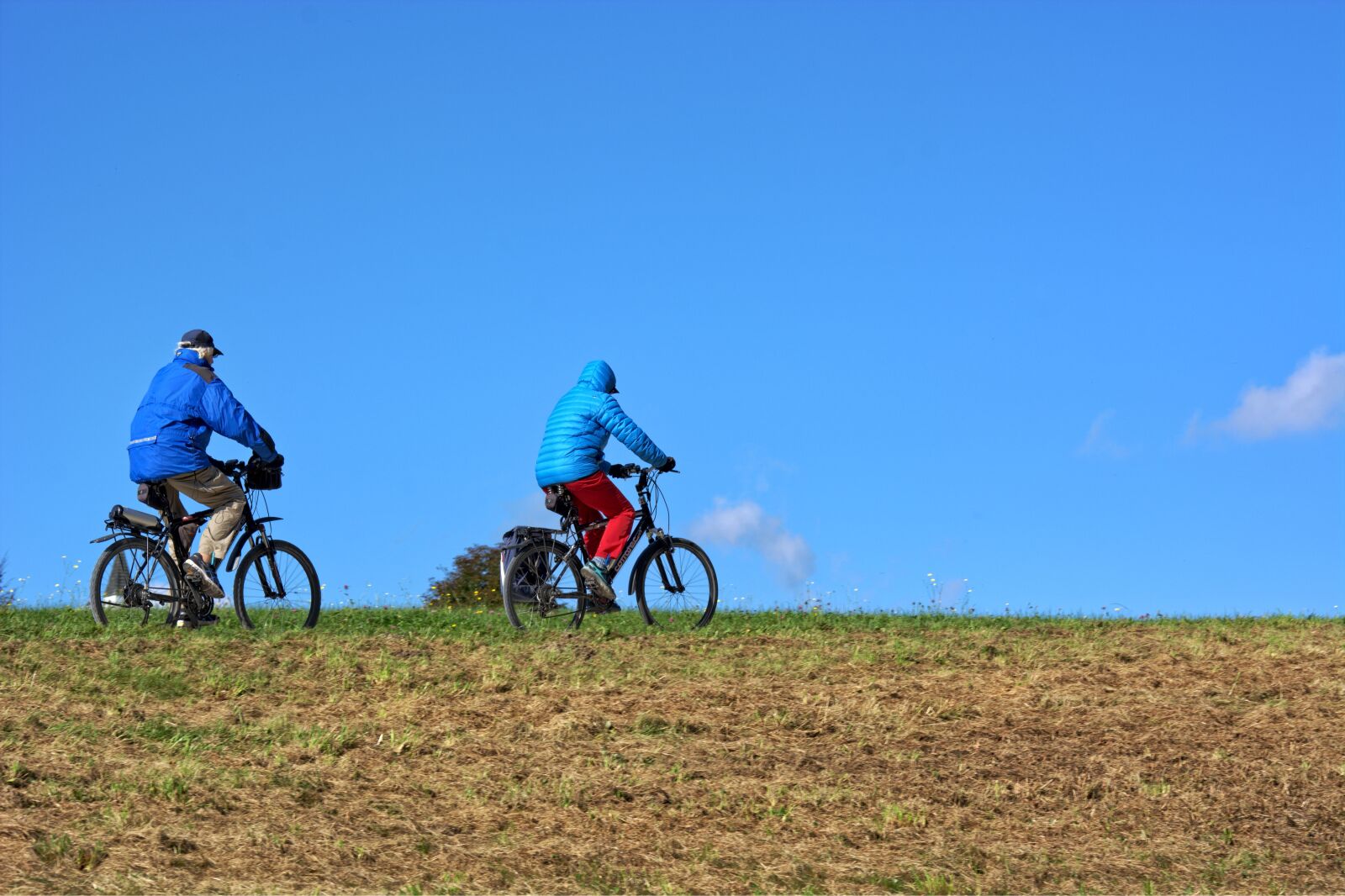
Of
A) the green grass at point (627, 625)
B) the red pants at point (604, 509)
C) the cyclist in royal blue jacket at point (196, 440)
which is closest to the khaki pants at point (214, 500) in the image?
the cyclist in royal blue jacket at point (196, 440)

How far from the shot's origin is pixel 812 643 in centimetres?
1372

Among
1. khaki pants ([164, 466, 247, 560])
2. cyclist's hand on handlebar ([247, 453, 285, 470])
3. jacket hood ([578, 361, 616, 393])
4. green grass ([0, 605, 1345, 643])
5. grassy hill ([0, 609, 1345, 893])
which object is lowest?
grassy hill ([0, 609, 1345, 893])

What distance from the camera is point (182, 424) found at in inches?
531

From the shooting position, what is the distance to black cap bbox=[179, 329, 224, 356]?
13.8 m

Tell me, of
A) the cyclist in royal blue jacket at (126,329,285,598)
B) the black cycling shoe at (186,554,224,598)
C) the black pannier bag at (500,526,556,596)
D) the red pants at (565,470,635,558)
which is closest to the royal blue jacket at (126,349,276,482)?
the cyclist in royal blue jacket at (126,329,285,598)

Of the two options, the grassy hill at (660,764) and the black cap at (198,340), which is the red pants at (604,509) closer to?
the grassy hill at (660,764)

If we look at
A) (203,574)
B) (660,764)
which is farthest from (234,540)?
(660,764)

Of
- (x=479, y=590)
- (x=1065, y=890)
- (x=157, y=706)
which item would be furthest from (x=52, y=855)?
(x=479, y=590)

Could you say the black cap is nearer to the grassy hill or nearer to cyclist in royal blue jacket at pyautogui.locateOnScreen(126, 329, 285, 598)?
cyclist in royal blue jacket at pyautogui.locateOnScreen(126, 329, 285, 598)

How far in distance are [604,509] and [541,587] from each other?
100 cm

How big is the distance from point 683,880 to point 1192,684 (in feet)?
20.7

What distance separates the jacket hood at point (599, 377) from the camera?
14211 mm

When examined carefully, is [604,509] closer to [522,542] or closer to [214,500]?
[522,542]

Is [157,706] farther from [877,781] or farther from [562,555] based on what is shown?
[877,781]
